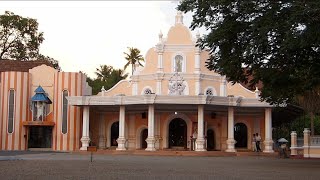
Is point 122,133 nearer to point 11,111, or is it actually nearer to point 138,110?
point 138,110

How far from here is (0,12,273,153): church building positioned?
41.8 m

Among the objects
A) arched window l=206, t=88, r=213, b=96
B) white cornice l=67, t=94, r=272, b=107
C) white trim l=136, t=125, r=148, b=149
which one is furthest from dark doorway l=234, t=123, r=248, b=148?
white trim l=136, t=125, r=148, b=149

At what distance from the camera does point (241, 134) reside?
45.1 m

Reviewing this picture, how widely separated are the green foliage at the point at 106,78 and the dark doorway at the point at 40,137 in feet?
70.5

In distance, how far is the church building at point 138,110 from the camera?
41844 mm

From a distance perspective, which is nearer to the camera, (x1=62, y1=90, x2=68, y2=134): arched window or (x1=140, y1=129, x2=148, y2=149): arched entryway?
(x1=62, y1=90, x2=68, y2=134): arched window

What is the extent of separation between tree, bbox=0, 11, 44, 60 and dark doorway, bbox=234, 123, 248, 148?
24927mm

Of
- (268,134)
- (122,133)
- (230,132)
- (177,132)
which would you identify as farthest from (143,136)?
(268,134)

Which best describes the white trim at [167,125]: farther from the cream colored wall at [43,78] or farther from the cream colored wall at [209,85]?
the cream colored wall at [43,78]

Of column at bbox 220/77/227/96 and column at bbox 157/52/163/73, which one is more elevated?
column at bbox 157/52/163/73

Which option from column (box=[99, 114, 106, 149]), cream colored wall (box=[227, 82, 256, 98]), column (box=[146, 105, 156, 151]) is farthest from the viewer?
column (box=[99, 114, 106, 149])

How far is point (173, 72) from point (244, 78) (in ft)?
66.7

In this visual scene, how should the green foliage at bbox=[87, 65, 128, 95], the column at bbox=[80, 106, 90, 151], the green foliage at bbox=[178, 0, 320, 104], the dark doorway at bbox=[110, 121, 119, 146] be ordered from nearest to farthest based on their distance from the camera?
the green foliage at bbox=[178, 0, 320, 104]
the column at bbox=[80, 106, 90, 151]
the dark doorway at bbox=[110, 121, 119, 146]
the green foliage at bbox=[87, 65, 128, 95]

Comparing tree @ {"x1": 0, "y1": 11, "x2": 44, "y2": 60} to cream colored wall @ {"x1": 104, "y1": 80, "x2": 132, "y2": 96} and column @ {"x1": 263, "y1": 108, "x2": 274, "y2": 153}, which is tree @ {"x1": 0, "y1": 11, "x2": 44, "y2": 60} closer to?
cream colored wall @ {"x1": 104, "y1": 80, "x2": 132, "y2": 96}
